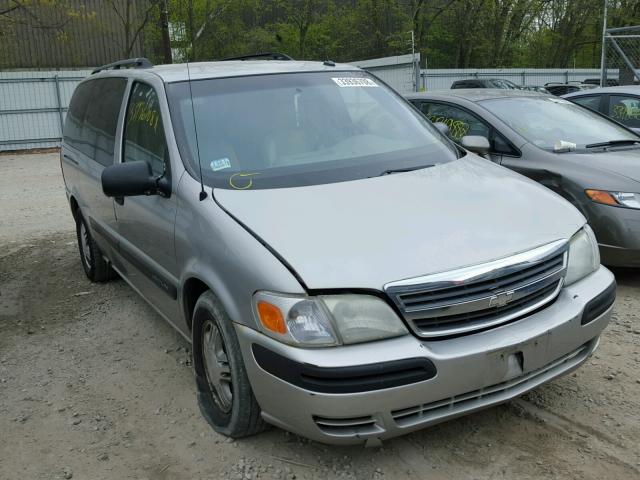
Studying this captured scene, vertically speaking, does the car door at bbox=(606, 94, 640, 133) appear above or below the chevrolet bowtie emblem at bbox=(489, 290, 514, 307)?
above

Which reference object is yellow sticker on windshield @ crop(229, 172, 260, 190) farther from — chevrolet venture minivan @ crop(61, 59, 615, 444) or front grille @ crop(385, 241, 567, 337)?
front grille @ crop(385, 241, 567, 337)

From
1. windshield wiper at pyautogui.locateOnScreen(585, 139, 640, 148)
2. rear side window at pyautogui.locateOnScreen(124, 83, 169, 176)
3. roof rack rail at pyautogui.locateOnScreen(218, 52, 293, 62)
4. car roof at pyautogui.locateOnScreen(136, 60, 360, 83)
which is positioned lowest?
windshield wiper at pyautogui.locateOnScreen(585, 139, 640, 148)

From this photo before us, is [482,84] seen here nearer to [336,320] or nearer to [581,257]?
[581,257]

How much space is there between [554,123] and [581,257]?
3244 millimetres

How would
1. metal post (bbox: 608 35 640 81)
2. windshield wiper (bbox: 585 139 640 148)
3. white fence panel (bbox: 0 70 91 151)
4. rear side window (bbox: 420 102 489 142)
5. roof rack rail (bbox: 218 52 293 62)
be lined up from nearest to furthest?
roof rack rail (bbox: 218 52 293 62)
windshield wiper (bbox: 585 139 640 148)
rear side window (bbox: 420 102 489 142)
metal post (bbox: 608 35 640 81)
white fence panel (bbox: 0 70 91 151)

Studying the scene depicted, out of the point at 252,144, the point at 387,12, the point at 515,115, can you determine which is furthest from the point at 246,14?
the point at 252,144

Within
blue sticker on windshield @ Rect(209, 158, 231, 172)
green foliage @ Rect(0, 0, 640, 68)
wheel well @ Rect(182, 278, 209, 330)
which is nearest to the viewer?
wheel well @ Rect(182, 278, 209, 330)

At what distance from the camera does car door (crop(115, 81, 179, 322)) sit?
11.5 feet

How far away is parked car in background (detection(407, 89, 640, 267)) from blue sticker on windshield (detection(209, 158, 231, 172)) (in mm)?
2032

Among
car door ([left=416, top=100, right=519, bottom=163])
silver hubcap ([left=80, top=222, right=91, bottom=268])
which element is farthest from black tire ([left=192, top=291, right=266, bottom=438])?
car door ([left=416, top=100, right=519, bottom=163])

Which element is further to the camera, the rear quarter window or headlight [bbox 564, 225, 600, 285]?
the rear quarter window

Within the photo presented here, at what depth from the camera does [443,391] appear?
2.57 metres

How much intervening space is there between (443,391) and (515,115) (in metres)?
4.08

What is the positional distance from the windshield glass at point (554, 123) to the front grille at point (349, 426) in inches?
147
